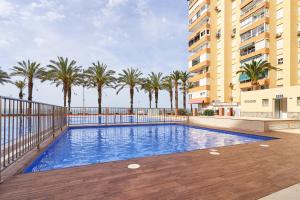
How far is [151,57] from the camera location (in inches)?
1300

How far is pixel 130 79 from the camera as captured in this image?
35938 millimetres

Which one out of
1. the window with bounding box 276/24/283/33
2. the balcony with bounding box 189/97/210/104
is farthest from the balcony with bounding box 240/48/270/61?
the balcony with bounding box 189/97/210/104

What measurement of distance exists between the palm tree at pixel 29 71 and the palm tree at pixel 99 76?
7424 millimetres

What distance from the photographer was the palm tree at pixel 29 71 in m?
28.5

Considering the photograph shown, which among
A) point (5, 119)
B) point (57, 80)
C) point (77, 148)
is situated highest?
point (57, 80)

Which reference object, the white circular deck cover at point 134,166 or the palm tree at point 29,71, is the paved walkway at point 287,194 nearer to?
the white circular deck cover at point 134,166

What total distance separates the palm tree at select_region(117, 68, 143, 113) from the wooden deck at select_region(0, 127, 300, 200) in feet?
103

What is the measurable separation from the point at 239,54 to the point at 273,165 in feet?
114

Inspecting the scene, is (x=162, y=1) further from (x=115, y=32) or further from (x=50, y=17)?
(x=50, y=17)

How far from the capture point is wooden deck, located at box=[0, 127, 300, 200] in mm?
3123

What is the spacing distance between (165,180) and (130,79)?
33.0 metres

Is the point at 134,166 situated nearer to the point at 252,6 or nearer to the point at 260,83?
the point at 260,83

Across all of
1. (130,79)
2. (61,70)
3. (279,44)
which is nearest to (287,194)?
(279,44)

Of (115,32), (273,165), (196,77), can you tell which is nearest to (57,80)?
(115,32)
